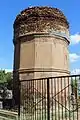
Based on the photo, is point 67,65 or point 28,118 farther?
point 67,65

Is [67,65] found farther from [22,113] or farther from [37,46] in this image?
[22,113]

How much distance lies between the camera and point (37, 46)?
600 inches

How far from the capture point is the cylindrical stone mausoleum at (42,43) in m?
15.1

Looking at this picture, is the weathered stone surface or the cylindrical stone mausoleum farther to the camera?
the weathered stone surface

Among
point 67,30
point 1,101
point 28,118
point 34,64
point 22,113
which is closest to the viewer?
point 28,118

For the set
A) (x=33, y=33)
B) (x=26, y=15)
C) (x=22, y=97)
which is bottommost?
(x=22, y=97)

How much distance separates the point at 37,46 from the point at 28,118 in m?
4.88

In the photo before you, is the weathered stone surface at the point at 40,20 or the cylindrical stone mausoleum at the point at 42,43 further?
the weathered stone surface at the point at 40,20

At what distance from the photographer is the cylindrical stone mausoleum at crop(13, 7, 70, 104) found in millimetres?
15148

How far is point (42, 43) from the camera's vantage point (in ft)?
50.0

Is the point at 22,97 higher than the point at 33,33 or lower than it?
lower

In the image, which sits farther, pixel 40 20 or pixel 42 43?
pixel 40 20

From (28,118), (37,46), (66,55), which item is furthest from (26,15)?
(28,118)

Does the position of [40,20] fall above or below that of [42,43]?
above
